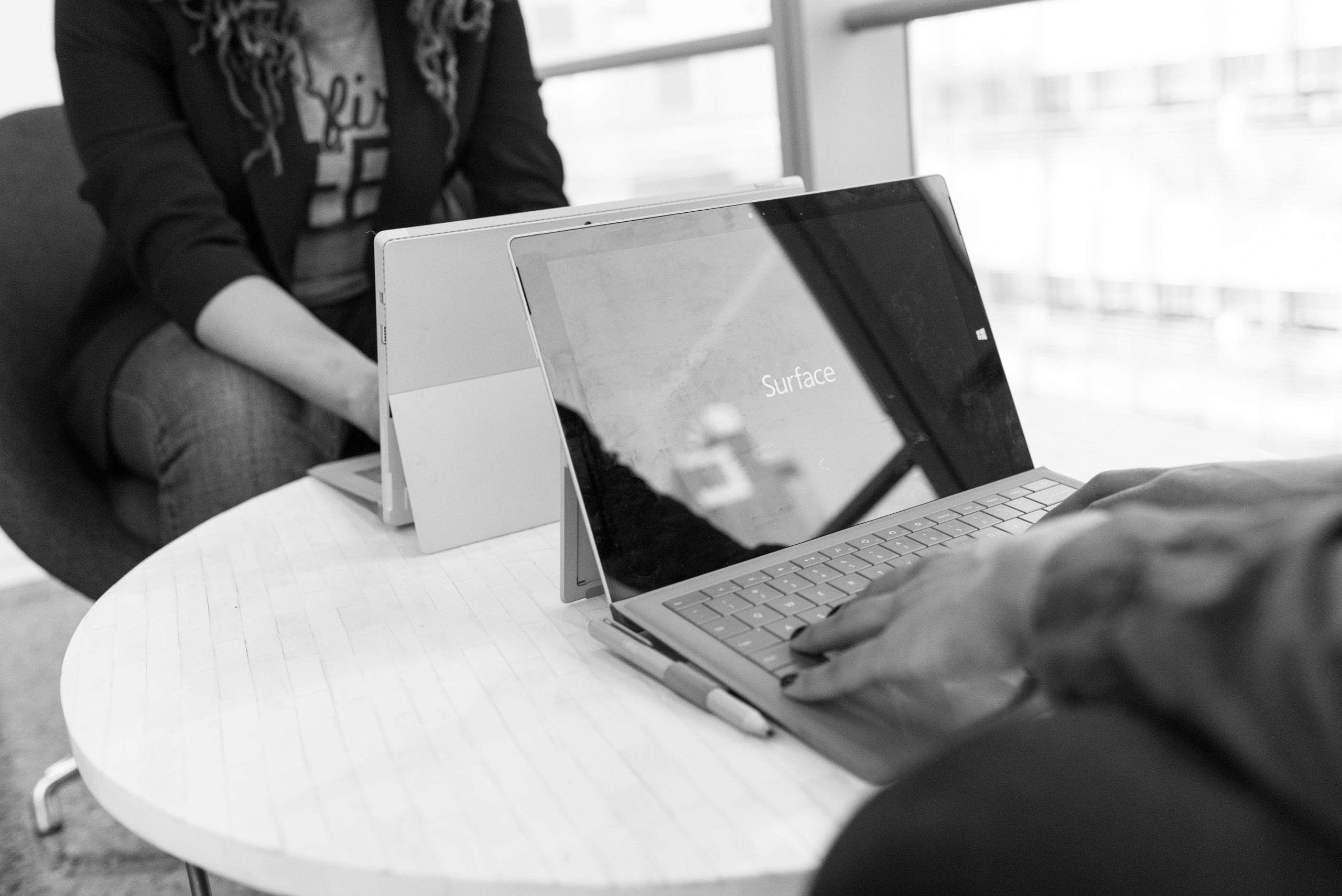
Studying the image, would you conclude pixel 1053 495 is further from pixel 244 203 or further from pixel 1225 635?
pixel 244 203

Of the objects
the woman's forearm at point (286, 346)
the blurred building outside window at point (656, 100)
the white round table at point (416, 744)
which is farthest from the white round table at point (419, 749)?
the blurred building outside window at point (656, 100)

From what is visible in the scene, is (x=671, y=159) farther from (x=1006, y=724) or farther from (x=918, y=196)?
(x=1006, y=724)

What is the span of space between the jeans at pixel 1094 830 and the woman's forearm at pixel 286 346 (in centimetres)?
95

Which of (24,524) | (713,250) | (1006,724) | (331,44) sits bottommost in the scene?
(24,524)

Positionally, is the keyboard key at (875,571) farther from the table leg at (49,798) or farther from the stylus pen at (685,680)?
the table leg at (49,798)

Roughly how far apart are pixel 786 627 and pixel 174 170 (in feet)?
3.74

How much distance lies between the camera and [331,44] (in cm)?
151

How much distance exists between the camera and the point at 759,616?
2.05 feet

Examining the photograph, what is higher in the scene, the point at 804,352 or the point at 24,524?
the point at 804,352

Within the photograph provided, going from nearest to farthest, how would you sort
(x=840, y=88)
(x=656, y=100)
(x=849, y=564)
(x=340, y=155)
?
(x=849, y=564) → (x=340, y=155) → (x=840, y=88) → (x=656, y=100)

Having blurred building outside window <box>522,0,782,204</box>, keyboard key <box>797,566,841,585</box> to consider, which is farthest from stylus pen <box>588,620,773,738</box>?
blurred building outside window <box>522,0,782,204</box>

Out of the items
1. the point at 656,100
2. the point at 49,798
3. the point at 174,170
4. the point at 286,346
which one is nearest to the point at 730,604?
the point at 286,346

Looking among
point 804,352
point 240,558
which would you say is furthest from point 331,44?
point 804,352

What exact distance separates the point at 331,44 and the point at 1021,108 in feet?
3.40
